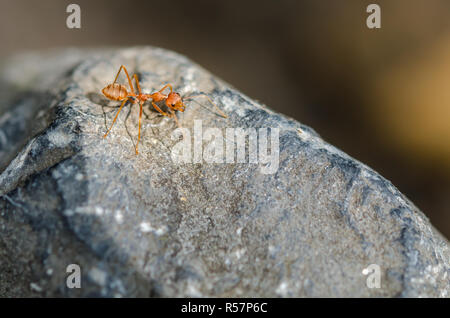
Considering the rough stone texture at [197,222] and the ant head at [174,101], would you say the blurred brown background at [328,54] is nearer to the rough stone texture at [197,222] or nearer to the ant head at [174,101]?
the rough stone texture at [197,222]

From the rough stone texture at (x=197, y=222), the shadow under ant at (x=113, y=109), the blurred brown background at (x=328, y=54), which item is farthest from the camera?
the blurred brown background at (x=328, y=54)

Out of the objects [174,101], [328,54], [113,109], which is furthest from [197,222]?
[328,54]

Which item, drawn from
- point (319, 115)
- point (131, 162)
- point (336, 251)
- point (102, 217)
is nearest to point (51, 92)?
point (131, 162)

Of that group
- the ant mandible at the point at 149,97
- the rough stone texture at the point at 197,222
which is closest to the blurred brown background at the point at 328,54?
the rough stone texture at the point at 197,222

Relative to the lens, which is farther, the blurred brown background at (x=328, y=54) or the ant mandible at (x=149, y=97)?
the blurred brown background at (x=328, y=54)

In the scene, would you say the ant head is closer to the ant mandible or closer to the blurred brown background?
the ant mandible

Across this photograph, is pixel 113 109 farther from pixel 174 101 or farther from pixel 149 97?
pixel 174 101
